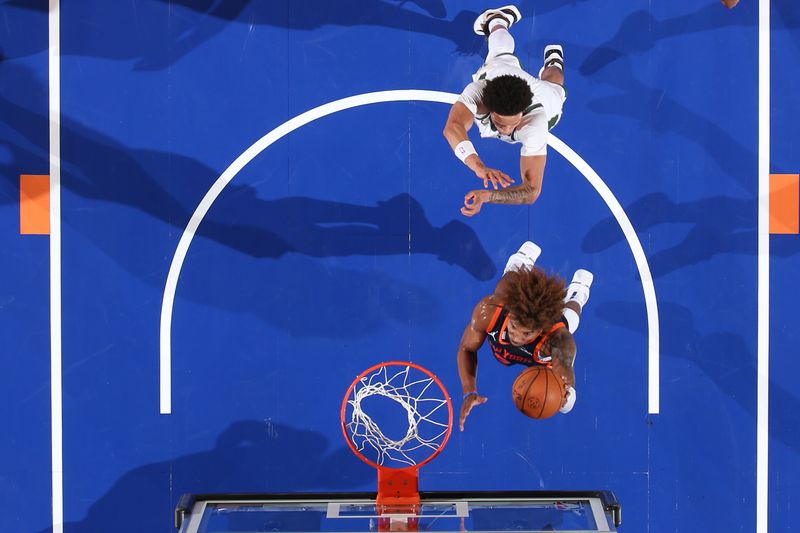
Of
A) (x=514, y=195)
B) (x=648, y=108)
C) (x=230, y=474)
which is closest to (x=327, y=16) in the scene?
(x=514, y=195)

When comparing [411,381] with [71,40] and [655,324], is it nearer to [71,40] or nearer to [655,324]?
[655,324]

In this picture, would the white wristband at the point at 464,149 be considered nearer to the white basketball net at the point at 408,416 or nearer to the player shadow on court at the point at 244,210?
the player shadow on court at the point at 244,210

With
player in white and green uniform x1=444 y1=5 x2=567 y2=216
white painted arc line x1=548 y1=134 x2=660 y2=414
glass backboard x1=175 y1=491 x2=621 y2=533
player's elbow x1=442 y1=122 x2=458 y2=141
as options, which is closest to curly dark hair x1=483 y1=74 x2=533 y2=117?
player in white and green uniform x1=444 y1=5 x2=567 y2=216

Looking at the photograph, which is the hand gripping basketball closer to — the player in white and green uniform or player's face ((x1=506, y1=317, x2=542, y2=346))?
player's face ((x1=506, y1=317, x2=542, y2=346))

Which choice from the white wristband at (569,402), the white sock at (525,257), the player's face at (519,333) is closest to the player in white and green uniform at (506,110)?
the white sock at (525,257)

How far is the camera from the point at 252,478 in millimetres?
6887

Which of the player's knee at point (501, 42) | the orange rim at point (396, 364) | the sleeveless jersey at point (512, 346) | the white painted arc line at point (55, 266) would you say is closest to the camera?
the orange rim at point (396, 364)

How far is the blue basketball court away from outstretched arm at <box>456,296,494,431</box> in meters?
0.07

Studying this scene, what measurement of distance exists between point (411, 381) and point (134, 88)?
2919 mm

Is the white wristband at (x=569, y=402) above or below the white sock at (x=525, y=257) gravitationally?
below

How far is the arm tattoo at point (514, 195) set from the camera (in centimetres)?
682

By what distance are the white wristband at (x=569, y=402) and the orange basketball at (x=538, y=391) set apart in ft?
0.30

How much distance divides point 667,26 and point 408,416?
340 cm

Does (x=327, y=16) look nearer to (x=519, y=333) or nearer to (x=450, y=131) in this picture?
(x=450, y=131)
